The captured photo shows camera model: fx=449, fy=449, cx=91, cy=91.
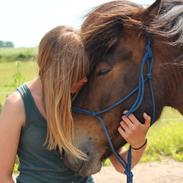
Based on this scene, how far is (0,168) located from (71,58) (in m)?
0.62

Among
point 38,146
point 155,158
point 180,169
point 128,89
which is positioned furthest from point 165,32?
point 155,158

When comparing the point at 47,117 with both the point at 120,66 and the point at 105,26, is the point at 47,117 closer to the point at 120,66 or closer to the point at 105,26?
the point at 120,66

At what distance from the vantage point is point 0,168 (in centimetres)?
211

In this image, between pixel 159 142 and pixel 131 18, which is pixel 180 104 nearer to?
pixel 131 18

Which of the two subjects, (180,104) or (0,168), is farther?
(180,104)

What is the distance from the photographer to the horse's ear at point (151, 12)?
7.18 ft

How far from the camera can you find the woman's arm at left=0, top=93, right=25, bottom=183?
207 centimetres

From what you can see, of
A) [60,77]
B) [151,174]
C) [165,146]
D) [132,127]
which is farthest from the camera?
[165,146]

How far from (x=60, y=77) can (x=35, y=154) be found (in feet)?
1.31

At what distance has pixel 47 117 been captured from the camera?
209 centimetres

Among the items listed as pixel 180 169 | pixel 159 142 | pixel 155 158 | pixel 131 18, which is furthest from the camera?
pixel 159 142

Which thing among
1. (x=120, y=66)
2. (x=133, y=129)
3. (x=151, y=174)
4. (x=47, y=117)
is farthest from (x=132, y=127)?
(x=151, y=174)

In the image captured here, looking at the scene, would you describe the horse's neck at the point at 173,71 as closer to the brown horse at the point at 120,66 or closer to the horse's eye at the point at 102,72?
the brown horse at the point at 120,66

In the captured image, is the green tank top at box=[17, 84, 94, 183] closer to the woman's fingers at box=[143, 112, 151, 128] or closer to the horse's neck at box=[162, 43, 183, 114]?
the woman's fingers at box=[143, 112, 151, 128]
